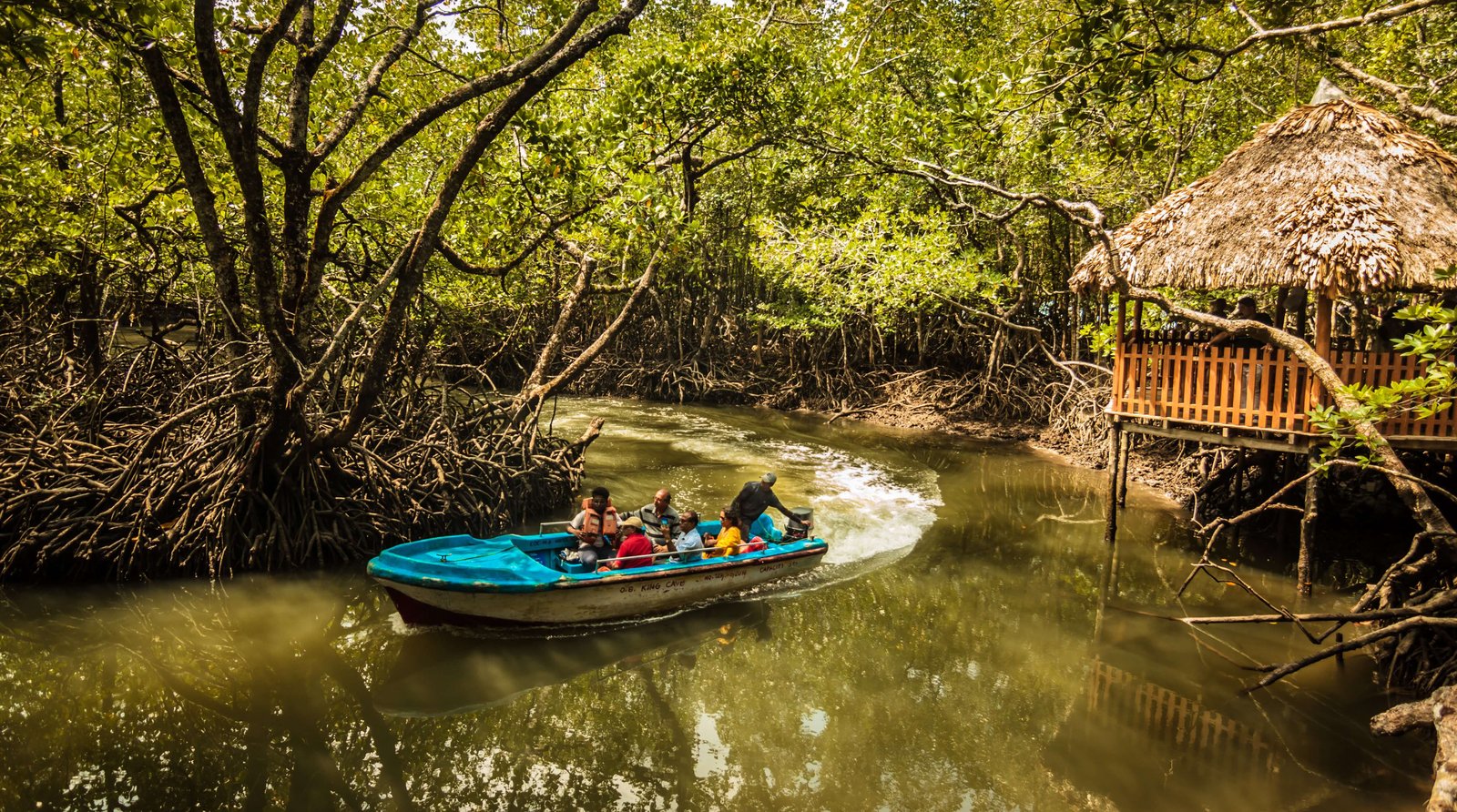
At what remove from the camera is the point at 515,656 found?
273 inches

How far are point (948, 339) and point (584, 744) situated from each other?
17.2 metres

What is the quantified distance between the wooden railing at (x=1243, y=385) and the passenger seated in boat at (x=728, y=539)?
16.9 ft

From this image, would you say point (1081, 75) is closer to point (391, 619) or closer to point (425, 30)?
point (391, 619)

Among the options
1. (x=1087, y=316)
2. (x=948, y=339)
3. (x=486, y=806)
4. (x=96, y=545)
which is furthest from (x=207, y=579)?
(x=948, y=339)

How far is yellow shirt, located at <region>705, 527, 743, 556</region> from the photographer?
8223 mm

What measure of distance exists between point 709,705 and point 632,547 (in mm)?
1940

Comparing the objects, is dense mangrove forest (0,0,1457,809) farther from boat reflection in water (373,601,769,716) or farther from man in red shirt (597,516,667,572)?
man in red shirt (597,516,667,572)

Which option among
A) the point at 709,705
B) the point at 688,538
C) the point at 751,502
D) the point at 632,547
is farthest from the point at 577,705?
the point at 751,502

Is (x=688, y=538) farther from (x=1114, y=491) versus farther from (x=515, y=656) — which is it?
(x=1114, y=491)

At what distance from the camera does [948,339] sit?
821 inches

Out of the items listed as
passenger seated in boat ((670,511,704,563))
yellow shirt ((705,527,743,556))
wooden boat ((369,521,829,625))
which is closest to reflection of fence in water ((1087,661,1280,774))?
wooden boat ((369,521,829,625))

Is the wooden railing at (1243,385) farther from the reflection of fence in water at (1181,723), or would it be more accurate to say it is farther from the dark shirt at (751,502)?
the dark shirt at (751,502)

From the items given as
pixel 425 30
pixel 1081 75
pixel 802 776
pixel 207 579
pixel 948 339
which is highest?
pixel 425 30

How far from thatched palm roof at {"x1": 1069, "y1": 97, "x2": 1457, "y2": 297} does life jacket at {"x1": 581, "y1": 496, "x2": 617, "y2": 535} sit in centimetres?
651
